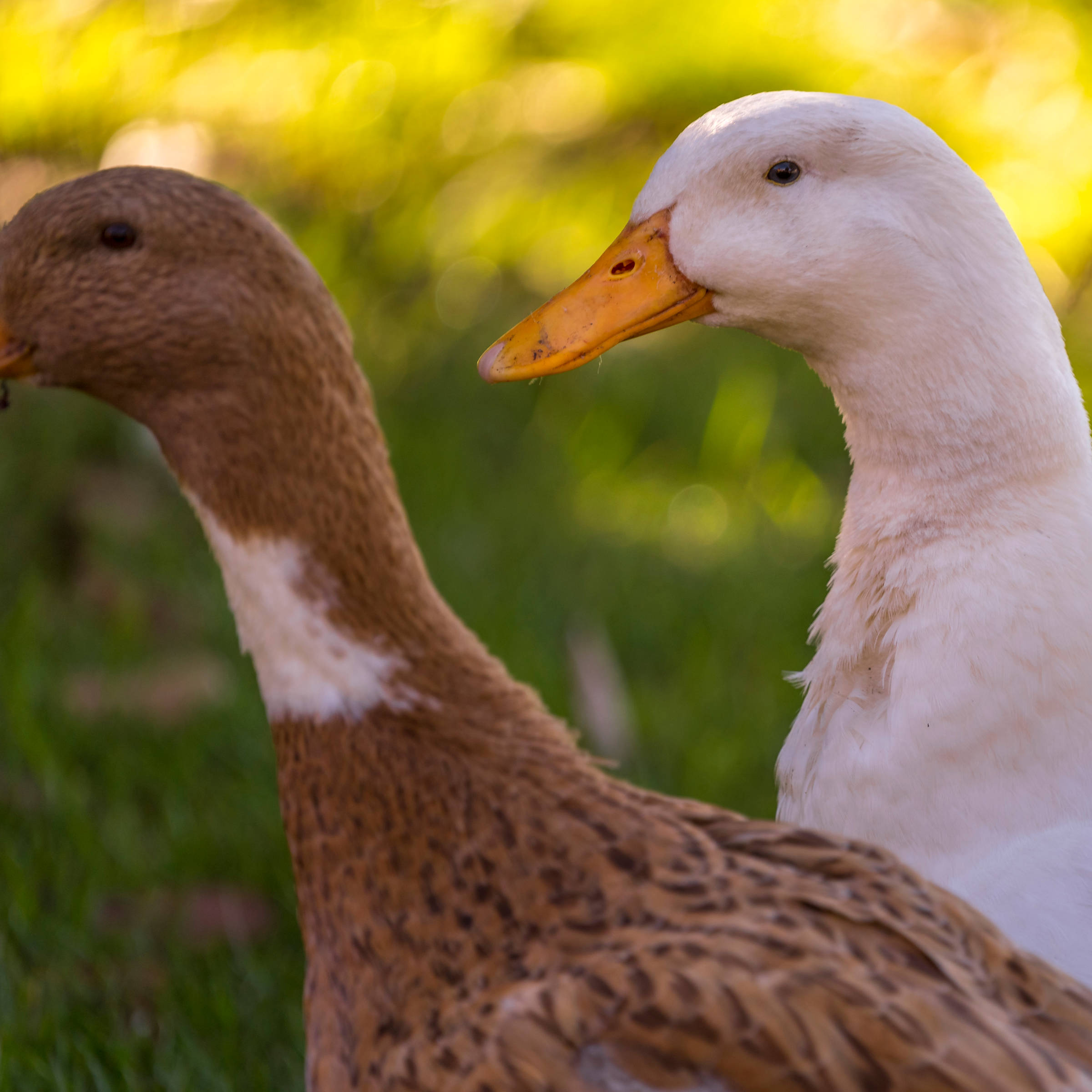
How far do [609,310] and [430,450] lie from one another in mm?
2192

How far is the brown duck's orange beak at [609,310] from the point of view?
1.87 metres

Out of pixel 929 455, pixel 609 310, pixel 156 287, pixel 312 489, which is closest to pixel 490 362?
pixel 609 310

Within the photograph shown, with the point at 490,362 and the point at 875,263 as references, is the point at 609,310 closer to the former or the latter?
the point at 490,362

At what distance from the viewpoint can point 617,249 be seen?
1.90 meters

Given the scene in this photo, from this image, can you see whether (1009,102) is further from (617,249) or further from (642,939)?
(642,939)

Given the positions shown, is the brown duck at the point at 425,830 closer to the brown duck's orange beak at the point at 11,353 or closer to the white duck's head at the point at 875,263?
the brown duck's orange beak at the point at 11,353

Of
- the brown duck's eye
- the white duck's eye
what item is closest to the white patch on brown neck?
the brown duck's eye

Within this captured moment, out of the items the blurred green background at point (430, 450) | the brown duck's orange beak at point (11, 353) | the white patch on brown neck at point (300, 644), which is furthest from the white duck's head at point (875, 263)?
the blurred green background at point (430, 450)

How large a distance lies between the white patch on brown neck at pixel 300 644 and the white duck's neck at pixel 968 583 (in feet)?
1.78

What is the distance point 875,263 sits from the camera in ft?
5.75

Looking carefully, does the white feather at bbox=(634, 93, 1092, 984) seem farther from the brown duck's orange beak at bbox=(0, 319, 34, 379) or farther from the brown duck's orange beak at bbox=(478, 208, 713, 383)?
the brown duck's orange beak at bbox=(0, 319, 34, 379)

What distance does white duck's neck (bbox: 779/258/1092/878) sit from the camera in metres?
1.69

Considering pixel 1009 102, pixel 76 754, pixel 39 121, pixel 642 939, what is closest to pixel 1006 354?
pixel 642 939

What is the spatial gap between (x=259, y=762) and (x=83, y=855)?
40cm
